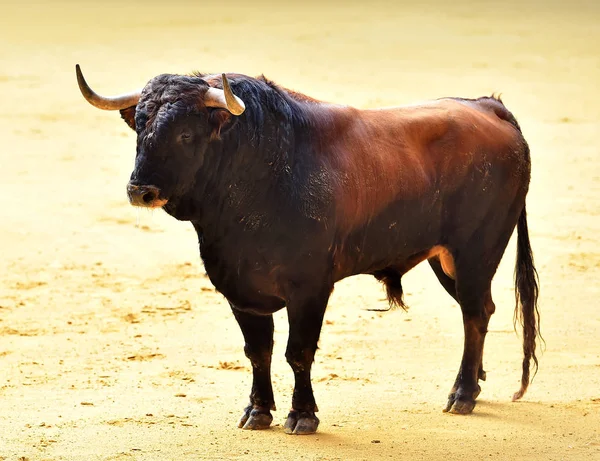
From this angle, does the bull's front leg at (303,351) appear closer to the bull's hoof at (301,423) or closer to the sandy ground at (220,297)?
the bull's hoof at (301,423)

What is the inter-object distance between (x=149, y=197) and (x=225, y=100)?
0.61 m

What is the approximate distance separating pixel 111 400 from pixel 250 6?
15.8 m

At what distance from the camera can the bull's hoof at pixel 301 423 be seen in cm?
713

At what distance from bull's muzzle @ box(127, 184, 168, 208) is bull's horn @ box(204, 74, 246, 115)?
53 cm

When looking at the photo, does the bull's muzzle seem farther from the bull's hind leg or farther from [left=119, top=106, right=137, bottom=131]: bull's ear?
the bull's hind leg

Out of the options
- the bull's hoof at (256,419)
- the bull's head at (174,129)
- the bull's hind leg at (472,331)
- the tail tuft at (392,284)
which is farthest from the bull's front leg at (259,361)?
the bull's hind leg at (472,331)

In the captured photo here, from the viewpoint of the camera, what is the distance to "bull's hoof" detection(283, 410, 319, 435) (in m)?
7.13

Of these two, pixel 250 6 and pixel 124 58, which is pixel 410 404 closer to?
pixel 124 58

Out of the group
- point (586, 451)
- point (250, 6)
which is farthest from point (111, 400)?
point (250, 6)

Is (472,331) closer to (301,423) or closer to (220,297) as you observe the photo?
(301,423)

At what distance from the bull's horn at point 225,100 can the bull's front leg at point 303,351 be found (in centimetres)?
107

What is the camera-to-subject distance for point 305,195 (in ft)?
23.2

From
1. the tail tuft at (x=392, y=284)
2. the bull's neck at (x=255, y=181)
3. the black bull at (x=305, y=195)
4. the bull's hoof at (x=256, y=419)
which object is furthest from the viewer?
the tail tuft at (x=392, y=284)

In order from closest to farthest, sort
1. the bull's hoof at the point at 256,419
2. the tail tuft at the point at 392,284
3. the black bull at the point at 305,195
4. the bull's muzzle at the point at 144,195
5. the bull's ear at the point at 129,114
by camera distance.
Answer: the bull's muzzle at the point at 144,195 < the black bull at the point at 305,195 < the bull's ear at the point at 129,114 < the bull's hoof at the point at 256,419 < the tail tuft at the point at 392,284
